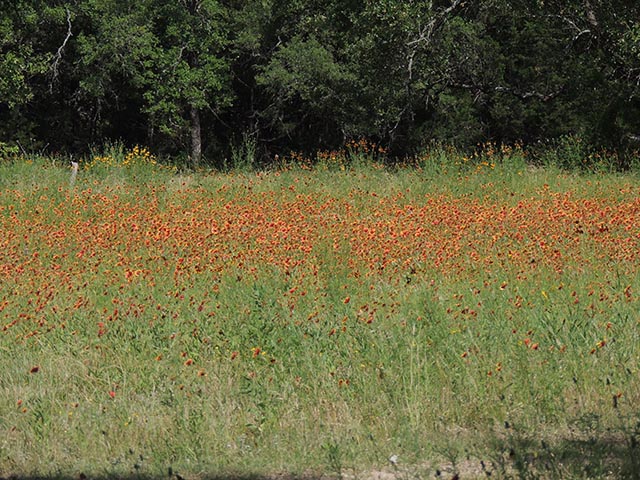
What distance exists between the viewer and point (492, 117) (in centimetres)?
2539

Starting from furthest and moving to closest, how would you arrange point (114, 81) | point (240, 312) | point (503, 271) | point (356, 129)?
point (114, 81) → point (356, 129) → point (503, 271) → point (240, 312)

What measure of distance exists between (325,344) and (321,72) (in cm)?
1837

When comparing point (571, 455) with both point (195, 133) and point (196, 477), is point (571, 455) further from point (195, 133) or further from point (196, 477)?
point (195, 133)

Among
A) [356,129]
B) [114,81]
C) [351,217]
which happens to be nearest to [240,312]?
[351,217]

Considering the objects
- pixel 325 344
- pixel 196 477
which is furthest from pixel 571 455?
pixel 325 344

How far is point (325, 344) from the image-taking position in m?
6.47

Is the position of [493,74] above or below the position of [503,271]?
above

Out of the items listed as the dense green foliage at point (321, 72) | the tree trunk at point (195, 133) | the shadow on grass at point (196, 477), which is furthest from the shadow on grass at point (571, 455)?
the tree trunk at point (195, 133)

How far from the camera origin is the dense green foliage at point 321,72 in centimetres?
1848

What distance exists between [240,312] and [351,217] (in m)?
3.92

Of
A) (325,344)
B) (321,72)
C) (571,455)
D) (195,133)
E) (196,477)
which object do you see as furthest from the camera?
(195,133)

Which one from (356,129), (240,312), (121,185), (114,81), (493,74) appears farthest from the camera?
(114,81)

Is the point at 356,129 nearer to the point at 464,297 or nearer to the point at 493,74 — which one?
the point at 493,74

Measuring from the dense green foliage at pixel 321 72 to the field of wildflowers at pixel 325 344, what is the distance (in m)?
8.11
